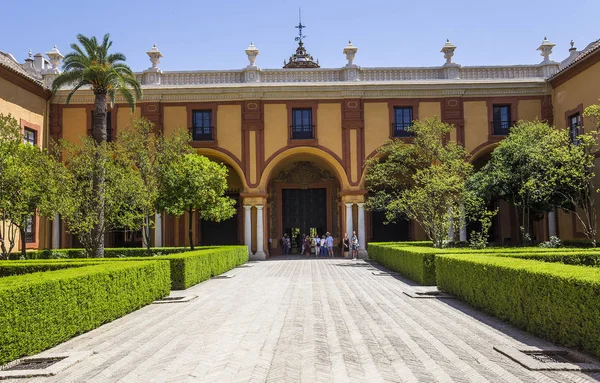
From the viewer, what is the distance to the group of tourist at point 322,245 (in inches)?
1048

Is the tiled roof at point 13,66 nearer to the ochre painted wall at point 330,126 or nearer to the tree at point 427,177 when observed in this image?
the ochre painted wall at point 330,126

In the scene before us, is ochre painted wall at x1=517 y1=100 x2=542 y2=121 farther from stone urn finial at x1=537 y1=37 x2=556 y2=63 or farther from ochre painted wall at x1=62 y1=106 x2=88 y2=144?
ochre painted wall at x1=62 y1=106 x2=88 y2=144

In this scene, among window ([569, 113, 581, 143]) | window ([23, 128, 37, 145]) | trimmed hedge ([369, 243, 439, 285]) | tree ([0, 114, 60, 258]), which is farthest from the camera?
window ([23, 128, 37, 145])

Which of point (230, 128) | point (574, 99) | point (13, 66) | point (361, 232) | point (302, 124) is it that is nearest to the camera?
point (574, 99)

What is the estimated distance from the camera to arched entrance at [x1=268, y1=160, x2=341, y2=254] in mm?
31078

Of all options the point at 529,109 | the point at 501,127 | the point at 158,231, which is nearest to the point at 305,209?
the point at 158,231

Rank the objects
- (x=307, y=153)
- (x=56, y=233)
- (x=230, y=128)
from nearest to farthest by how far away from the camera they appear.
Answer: (x=56, y=233), (x=230, y=128), (x=307, y=153)

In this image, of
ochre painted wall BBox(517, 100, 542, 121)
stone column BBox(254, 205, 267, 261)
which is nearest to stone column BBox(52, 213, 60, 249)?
stone column BBox(254, 205, 267, 261)

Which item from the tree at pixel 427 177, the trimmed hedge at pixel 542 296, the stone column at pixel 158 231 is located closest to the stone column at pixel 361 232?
the tree at pixel 427 177

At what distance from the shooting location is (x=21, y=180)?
16641 millimetres

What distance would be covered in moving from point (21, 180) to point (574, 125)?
2401cm

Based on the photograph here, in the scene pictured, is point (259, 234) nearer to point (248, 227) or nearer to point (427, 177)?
point (248, 227)

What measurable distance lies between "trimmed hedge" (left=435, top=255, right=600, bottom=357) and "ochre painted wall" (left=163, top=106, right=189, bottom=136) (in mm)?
20300

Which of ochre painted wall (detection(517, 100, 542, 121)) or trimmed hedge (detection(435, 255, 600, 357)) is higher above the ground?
ochre painted wall (detection(517, 100, 542, 121))
